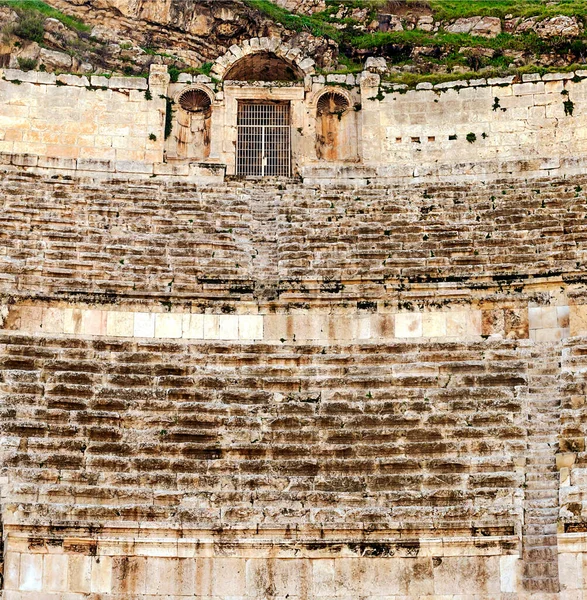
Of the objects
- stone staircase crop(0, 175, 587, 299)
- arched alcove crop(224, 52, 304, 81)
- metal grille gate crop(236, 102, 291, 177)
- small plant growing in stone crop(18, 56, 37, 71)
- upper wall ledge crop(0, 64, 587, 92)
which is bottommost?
stone staircase crop(0, 175, 587, 299)

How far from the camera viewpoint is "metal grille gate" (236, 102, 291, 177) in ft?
78.7

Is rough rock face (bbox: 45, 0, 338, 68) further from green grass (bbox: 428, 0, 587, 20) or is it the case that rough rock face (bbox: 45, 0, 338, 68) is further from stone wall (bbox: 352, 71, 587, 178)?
stone wall (bbox: 352, 71, 587, 178)

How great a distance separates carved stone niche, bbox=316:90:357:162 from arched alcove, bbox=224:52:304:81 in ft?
2.97

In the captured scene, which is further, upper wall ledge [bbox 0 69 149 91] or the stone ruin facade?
upper wall ledge [bbox 0 69 149 91]

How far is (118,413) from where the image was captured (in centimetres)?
1551

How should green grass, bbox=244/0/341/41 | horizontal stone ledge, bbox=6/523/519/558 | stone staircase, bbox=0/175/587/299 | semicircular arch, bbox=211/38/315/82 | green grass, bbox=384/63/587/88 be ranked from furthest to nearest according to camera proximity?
green grass, bbox=244/0/341/41 < semicircular arch, bbox=211/38/315/82 < green grass, bbox=384/63/587/88 < stone staircase, bbox=0/175/587/299 < horizontal stone ledge, bbox=6/523/519/558

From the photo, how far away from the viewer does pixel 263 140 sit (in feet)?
79.2

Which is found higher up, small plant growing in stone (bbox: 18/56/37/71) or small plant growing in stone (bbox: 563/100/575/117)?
small plant growing in stone (bbox: 18/56/37/71)

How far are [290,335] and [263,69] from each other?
31.0ft

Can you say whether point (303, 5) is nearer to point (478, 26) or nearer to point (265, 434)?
point (478, 26)

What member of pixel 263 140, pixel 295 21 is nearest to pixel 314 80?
pixel 263 140

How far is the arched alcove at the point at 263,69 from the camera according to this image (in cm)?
2466

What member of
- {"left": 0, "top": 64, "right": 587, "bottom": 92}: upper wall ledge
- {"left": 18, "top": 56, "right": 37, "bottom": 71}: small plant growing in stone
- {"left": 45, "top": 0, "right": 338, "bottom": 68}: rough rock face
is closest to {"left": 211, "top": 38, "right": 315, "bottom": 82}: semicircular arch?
{"left": 0, "top": 64, "right": 587, "bottom": 92}: upper wall ledge

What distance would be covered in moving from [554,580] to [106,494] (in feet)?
19.7
